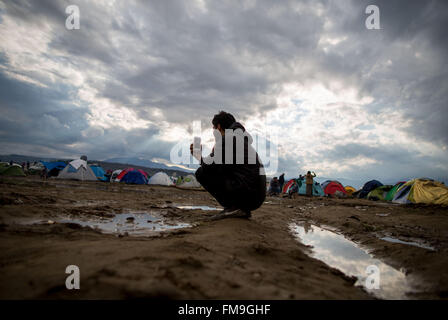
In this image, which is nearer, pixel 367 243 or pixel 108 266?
pixel 108 266

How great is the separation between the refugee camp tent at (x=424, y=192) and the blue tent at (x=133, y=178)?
2215cm

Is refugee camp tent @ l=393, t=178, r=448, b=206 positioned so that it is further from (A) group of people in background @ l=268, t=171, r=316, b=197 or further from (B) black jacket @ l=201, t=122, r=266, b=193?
(B) black jacket @ l=201, t=122, r=266, b=193

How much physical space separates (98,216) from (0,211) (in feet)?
3.89

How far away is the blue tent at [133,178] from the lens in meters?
23.5

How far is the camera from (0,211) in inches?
110

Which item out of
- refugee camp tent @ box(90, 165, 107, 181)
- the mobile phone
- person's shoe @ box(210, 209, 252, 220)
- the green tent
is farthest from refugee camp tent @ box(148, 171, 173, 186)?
person's shoe @ box(210, 209, 252, 220)

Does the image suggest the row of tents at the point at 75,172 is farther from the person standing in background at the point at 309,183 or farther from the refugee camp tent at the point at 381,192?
the refugee camp tent at the point at 381,192

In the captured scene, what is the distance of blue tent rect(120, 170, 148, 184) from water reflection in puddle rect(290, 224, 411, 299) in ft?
74.9

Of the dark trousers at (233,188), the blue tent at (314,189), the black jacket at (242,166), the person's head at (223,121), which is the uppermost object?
the person's head at (223,121)

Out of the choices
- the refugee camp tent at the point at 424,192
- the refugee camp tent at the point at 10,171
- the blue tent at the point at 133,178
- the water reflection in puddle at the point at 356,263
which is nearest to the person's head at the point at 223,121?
the water reflection in puddle at the point at 356,263
